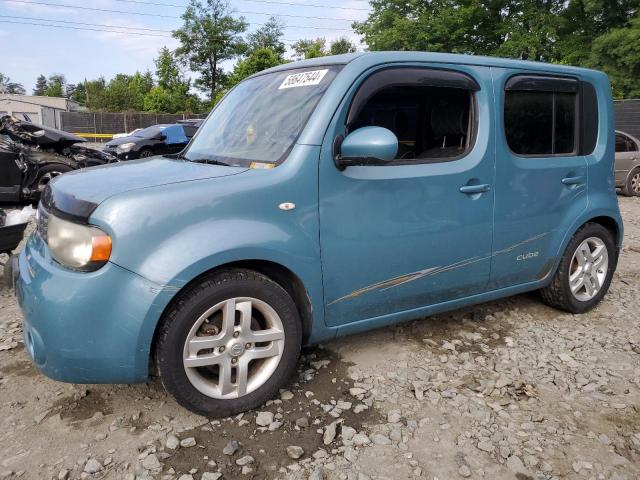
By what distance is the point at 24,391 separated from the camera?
2744mm

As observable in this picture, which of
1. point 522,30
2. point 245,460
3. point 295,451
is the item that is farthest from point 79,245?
point 522,30

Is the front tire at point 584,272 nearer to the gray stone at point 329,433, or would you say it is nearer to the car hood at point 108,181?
the gray stone at point 329,433

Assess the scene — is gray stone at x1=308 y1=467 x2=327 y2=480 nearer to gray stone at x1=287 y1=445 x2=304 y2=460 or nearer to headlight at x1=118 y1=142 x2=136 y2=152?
gray stone at x1=287 y1=445 x2=304 y2=460

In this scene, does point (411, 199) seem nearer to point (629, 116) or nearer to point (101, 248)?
point (101, 248)

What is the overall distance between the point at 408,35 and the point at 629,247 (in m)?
28.6

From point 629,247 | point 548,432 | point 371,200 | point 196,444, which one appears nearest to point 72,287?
point 196,444

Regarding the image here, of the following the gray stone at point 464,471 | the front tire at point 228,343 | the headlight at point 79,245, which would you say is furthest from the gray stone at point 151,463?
the gray stone at point 464,471

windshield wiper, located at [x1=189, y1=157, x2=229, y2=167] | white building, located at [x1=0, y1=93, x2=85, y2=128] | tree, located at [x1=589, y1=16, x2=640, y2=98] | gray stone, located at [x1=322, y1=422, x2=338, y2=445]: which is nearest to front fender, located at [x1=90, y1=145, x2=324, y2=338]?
windshield wiper, located at [x1=189, y1=157, x2=229, y2=167]

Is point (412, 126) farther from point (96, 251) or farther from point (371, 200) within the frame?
point (96, 251)

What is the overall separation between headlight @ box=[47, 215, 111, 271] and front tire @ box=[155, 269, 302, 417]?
1.27 ft

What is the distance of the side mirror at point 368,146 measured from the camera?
2.47 m

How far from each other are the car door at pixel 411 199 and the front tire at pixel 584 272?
907 millimetres

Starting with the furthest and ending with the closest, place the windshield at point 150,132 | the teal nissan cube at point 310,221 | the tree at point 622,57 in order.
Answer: the tree at point 622,57, the windshield at point 150,132, the teal nissan cube at point 310,221

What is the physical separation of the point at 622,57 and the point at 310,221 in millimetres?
25666
